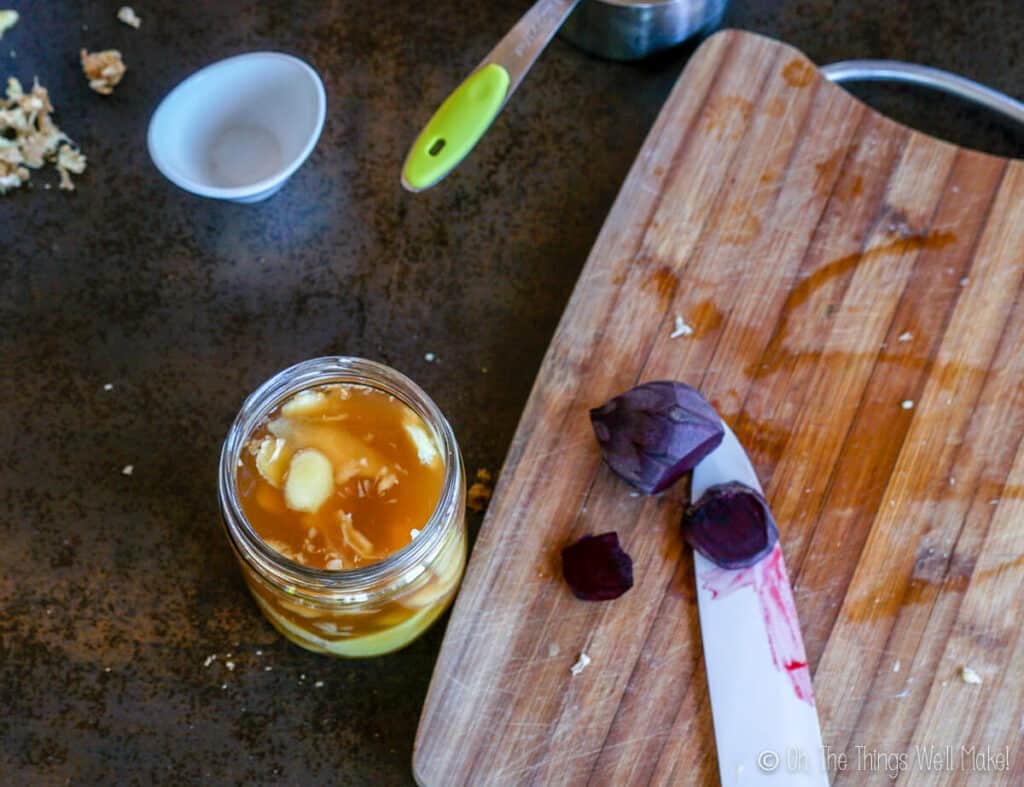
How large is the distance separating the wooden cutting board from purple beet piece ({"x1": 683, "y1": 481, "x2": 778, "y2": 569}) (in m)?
0.04

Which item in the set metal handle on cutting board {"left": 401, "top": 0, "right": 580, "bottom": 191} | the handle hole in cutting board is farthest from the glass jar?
the handle hole in cutting board

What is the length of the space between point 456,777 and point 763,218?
0.83 m

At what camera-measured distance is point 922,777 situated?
4.57ft

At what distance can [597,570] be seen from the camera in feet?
4.63

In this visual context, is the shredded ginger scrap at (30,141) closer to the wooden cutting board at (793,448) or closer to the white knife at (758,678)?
the wooden cutting board at (793,448)

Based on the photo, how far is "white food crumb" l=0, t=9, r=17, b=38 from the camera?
1.71m

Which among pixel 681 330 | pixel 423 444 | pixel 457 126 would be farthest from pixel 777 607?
pixel 457 126

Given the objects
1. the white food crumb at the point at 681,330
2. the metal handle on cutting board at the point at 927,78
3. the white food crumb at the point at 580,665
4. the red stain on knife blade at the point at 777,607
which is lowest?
the white food crumb at the point at 580,665

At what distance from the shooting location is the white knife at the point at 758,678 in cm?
137

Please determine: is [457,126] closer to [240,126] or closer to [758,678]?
[240,126]

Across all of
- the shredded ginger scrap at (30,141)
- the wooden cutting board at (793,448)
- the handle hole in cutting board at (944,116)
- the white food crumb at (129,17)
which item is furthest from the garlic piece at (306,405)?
the handle hole in cutting board at (944,116)

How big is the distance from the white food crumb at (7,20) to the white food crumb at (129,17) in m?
0.15

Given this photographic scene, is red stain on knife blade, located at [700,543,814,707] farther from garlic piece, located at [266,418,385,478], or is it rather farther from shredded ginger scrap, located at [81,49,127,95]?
shredded ginger scrap, located at [81,49,127,95]

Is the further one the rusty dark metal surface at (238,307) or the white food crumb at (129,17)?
the white food crumb at (129,17)
